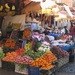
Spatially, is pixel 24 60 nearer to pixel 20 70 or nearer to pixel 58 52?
pixel 20 70

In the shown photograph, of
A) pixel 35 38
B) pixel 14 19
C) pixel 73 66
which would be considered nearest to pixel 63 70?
pixel 73 66

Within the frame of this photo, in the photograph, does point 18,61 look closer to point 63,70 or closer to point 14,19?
point 63,70

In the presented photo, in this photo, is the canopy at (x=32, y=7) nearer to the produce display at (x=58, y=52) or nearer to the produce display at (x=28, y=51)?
the produce display at (x=28, y=51)

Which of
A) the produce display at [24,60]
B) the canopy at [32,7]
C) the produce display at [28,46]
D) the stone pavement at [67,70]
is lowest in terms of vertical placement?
the stone pavement at [67,70]

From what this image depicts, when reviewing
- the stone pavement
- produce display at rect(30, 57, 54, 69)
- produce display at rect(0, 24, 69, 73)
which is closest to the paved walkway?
the stone pavement

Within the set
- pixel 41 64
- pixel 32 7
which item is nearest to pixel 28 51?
pixel 41 64

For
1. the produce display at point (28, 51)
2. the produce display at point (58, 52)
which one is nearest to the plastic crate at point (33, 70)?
the produce display at point (28, 51)

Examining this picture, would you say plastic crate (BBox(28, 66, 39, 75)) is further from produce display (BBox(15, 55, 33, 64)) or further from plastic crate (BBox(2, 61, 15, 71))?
plastic crate (BBox(2, 61, 15, 71))

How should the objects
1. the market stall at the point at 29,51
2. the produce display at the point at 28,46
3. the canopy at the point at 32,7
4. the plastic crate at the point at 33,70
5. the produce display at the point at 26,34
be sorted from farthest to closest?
the canopy at the point at 32,7 → the produce display at the point at 26,34 → the produce display at the point at 28,46 → the market stall at the point at 29,51 → the plastic crate at the point at 33,70

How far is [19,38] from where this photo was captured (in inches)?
411

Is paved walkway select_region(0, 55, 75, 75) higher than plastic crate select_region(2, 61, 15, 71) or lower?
lower

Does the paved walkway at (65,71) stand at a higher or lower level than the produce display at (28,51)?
lower

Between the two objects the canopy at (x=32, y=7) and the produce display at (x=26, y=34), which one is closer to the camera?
the produce display at (x=26, y=34)

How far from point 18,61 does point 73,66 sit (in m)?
3.21
